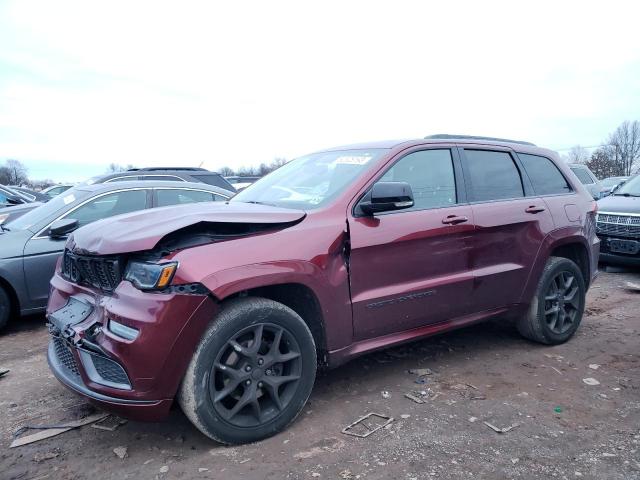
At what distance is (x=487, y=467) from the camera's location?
275cm

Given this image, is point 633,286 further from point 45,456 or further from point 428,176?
point 45,456

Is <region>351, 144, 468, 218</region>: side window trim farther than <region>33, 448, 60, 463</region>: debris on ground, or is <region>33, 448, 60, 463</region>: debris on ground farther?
<region>351, 144, 468, 218</region>: side window trim

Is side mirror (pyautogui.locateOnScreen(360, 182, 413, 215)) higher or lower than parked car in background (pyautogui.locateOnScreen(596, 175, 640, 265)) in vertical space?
higher

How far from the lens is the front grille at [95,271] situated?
2.88m

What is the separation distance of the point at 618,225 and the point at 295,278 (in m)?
6.47

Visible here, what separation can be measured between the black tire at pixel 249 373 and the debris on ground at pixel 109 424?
0.74 meters

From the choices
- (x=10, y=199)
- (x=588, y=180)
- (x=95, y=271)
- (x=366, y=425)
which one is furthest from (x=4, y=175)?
(x=366, y=425)

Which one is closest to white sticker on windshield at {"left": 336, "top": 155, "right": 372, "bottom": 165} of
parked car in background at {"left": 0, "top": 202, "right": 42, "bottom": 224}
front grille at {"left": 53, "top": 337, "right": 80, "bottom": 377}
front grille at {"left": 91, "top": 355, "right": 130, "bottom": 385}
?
front grille at {"left": 91, "top": 355, "right": 130, "bottom": 385}

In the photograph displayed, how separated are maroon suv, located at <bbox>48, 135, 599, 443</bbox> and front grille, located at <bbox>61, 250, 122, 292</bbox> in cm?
1

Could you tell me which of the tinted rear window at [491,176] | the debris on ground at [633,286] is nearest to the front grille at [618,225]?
the debris on ground at [633,286]

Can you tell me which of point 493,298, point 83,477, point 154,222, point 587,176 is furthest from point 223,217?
point 587,176

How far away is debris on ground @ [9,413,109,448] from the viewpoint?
3094mm

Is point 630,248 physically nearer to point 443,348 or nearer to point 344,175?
point 443,348

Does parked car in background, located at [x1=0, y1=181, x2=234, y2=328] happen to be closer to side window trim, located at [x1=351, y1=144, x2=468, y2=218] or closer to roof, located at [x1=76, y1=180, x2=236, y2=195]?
roof, located at [x1=76, y1=180, x2=236, y2=195]
